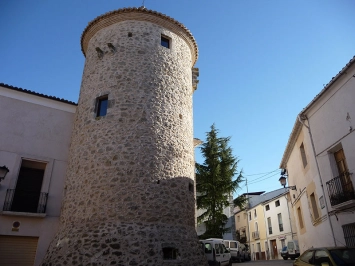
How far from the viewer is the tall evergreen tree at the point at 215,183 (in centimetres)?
1978

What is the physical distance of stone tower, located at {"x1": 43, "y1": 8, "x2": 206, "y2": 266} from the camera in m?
8.16

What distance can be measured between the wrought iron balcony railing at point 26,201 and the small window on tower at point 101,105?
354cm

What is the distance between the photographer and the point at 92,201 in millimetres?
8742

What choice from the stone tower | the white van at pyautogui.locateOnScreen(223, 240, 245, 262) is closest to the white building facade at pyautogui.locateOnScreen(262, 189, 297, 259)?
the white van at pyautogui.locateOnScreen(223, 240, 245, 262)

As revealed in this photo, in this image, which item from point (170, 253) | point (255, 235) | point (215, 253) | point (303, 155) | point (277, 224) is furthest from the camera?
point (255, 235)

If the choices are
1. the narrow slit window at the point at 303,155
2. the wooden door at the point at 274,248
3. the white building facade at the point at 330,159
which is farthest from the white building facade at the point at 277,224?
the white building facade at the point at 330,159

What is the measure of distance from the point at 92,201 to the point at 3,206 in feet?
11.0

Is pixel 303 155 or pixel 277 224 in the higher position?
pixel 303 155

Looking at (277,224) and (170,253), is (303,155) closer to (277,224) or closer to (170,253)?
(170,253)

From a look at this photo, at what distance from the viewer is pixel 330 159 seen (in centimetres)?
1004

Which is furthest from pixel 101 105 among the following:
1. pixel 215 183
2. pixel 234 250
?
pixel 234 250

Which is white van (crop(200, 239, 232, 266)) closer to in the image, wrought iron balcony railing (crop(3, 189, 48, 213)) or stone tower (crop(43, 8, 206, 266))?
stone tower (crop(43, 8, 206, 266))

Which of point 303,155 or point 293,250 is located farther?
point 293,250

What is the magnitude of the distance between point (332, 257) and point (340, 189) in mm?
3431
